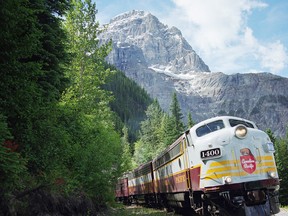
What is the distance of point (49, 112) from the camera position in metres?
10.6

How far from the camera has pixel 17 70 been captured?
9109 mm

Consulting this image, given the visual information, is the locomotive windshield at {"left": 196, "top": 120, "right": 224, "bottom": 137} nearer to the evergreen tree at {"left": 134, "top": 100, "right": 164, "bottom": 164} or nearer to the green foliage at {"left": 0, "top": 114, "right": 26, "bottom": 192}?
the green foliage at {"left": 0, "top": 114, "right": 26, "bottom": 192}

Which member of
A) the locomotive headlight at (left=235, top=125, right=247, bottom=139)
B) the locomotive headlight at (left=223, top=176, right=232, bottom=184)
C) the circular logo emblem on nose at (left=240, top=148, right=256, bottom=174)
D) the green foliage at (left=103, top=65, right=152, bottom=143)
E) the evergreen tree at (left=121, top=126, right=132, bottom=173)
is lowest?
the locomotive headlight at (left=223, top=176, right=232, bottom=184)

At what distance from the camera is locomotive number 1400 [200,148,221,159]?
11.9 m

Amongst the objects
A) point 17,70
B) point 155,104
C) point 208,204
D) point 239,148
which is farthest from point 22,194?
point 155,104

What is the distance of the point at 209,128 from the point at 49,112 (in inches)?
250

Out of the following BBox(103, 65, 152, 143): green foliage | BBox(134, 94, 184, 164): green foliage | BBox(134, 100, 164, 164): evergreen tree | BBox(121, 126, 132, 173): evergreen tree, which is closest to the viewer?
BBox(121, 126, 132, 173): evergreen tree

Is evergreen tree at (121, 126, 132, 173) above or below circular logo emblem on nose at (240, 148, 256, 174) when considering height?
above

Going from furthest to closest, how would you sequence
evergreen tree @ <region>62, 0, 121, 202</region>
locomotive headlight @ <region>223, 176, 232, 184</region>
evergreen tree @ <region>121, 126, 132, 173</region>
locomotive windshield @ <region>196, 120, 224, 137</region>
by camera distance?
1. evergreen tree @ <region>121, 126, 132, 173</region>
2. evergreen tree @ <region>62, 0, 121, 202</region>
3. locomotive windshield @ <region>196, 120, 224, 137</region>
4. locomotive headlight @ <region>223, 176, 232, 184</region>

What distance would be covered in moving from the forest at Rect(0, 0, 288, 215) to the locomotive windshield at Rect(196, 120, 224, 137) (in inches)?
212

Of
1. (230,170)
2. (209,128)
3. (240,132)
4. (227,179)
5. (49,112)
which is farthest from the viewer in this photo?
(209,128)

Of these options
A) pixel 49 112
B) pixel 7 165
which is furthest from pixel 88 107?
pixel 7 165

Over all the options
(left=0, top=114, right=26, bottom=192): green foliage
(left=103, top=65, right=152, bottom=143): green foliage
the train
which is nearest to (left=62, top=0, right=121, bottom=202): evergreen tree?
the train

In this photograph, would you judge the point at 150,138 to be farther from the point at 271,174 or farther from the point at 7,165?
the point at 7,165
